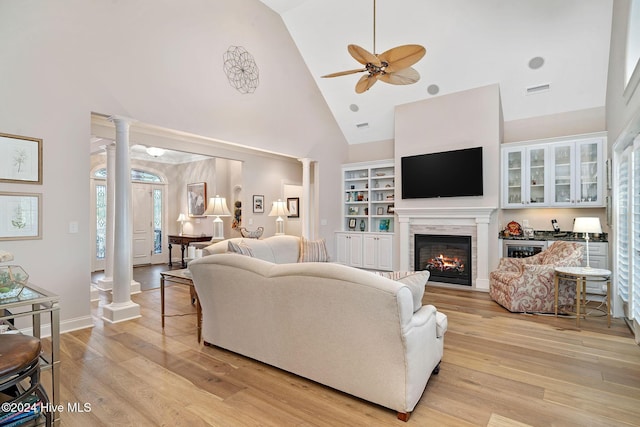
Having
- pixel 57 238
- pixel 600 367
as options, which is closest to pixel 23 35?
pixel 57 238

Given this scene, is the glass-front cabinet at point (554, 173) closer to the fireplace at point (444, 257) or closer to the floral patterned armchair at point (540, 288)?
the fireplace at point (444, 257)

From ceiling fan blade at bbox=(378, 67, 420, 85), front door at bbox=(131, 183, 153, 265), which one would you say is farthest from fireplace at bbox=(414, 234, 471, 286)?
front door at bbox=(131, 183, 153, 265)

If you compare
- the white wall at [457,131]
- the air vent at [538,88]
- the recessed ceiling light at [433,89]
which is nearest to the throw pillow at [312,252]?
the white wall at [457,131]

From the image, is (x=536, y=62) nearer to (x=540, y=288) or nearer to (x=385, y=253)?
(x=540, y=288)

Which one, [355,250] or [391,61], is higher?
[391,61]

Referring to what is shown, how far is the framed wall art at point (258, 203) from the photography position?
23.7 feet

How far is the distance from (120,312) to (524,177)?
632cm

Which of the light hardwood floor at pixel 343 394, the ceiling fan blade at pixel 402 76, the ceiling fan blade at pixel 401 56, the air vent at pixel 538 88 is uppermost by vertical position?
the air vent at pixel 538 88

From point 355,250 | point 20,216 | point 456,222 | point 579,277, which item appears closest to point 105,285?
point 20,216

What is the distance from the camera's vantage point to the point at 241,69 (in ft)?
17.4

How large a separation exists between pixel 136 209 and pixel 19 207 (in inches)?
198

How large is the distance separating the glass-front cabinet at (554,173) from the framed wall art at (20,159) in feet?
Answer: 21.4

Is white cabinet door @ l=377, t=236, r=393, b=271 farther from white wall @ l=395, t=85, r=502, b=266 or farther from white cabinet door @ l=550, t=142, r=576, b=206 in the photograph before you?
white cabinet door @ l=550, t=142, r=576, b=206

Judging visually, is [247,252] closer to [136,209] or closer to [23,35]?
[23,35]
